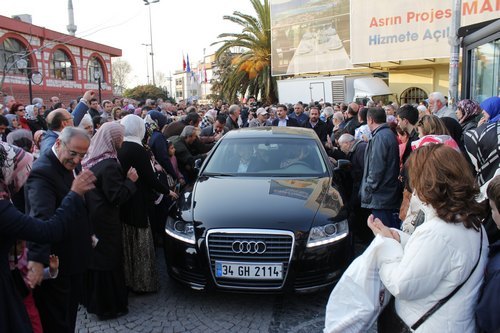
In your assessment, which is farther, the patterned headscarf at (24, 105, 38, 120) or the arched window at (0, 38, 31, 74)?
the arched window at (0, 38, 31, 74)

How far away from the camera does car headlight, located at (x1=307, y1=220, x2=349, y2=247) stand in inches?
146

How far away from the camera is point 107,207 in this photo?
361cm

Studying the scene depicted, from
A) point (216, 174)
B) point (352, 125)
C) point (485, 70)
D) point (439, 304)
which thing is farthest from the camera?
point (352, 125)

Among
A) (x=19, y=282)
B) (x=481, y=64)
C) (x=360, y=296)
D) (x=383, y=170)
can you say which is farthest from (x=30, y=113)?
(x=360, y=296)

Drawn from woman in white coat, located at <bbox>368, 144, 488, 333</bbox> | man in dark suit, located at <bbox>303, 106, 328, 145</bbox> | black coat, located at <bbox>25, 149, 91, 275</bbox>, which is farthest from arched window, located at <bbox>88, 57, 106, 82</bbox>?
woman in white coat, located at <bbox>368, 144, 488, 333</bbox>

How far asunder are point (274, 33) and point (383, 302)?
27.4 meters

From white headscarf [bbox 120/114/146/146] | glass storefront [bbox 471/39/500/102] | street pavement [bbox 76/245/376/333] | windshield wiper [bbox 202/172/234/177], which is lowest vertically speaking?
street pavement [bbox 76/245/376/333]

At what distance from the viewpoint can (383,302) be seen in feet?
6.70

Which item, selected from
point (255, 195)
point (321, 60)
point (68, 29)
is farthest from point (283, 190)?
point (68, 29)

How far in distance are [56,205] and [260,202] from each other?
190 cm

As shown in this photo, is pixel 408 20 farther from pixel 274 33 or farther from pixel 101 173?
pixel 101 173

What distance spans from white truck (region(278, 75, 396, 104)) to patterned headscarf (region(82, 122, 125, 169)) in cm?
1673

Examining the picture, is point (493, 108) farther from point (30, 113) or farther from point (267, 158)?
point (30, 113)

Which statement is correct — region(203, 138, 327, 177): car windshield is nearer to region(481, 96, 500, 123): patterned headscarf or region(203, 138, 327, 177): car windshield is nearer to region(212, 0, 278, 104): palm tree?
region(481, 96, 500, 123): patterned headscarf
